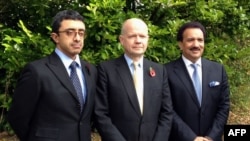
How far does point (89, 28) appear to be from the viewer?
5633mm

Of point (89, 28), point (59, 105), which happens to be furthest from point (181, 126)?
point (89, 28)

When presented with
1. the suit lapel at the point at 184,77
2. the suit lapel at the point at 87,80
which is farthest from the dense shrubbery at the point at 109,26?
the suit lapel at the point at 87,80

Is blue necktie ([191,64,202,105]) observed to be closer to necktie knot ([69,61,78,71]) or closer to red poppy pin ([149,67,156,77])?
red poppy pin ([149,67,156,77])

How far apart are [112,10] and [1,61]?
5.87 ft

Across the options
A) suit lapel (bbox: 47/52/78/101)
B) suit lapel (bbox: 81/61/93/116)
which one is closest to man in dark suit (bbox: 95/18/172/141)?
suit lapel (bbox: 81/61/93/116)

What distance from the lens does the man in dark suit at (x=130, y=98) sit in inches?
152

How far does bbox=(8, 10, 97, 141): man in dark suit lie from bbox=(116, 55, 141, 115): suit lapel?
1.08 ft

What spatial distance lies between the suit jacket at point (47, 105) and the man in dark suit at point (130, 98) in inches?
10.4

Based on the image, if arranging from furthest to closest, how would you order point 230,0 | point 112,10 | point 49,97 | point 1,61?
1. point 230,0
2. point 1,61
3. point 112,10
4. point 49,97

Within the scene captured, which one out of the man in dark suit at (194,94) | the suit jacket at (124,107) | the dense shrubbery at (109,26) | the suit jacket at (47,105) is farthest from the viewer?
the dense shrubbery at (109,26)

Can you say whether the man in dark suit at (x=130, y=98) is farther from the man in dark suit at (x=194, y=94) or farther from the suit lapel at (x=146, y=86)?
the man in dark suit at (x=194, y=94)

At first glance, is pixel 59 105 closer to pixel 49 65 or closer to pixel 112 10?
pixel 49 65

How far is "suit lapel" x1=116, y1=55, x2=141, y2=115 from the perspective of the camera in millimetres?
3869

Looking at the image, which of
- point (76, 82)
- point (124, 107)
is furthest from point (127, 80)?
point (76, 82)
